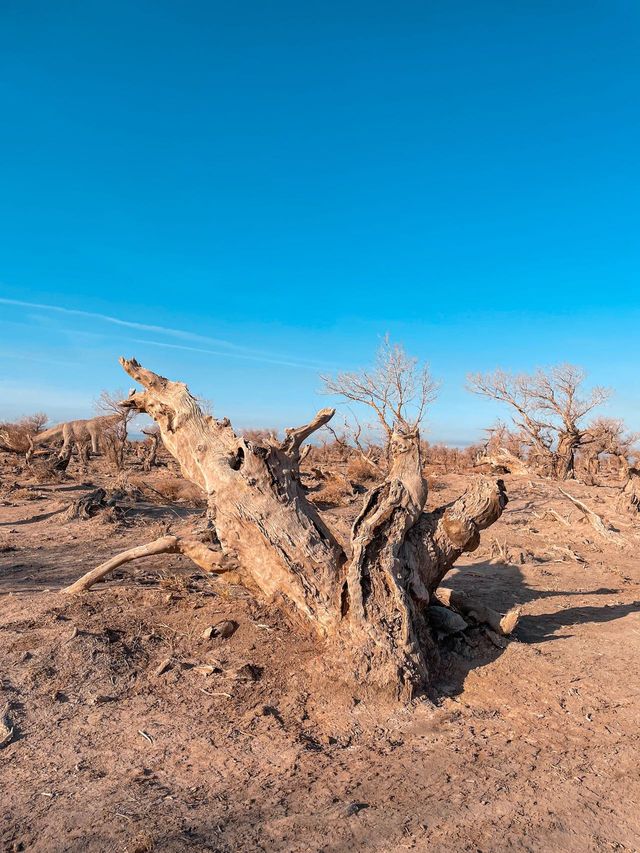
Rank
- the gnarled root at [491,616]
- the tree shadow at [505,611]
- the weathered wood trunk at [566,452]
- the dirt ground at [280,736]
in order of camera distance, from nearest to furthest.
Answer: the dirt ground at [280,736]
the tree shadow at [505,611]
the gnarled root at [491,616]
the weathered wood trunk at [566,452]

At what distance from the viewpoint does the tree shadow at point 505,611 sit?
4320 mm

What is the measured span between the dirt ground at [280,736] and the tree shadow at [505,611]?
0.03 meters

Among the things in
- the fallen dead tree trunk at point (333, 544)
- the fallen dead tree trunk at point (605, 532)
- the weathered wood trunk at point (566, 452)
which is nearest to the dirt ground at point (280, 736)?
the fallen dead tree trunk at point (333, 544)

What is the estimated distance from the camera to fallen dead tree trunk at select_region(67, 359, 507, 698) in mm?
3963

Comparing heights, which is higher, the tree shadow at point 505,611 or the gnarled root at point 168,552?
the gnarled root at point 168,552

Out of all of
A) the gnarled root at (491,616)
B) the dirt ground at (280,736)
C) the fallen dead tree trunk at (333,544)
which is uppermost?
the fallen dead tree trunk at (333,544)

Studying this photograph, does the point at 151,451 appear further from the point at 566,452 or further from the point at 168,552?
the point at 168,552

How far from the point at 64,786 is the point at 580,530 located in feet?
27.7

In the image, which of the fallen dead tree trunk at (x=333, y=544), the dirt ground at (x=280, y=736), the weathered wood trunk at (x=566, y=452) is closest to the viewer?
the dirt ground at (x=280, y=736)

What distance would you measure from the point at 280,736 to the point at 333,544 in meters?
1.41

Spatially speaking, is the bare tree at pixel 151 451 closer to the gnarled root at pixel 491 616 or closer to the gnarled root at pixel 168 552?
the gnarled root at pixel 168 552

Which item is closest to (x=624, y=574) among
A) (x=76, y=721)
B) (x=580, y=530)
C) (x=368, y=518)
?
(x=580, y=530)

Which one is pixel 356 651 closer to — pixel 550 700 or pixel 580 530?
pixel 550 700

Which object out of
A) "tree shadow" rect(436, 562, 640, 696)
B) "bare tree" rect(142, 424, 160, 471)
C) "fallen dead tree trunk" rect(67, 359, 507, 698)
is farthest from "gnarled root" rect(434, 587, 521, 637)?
"bare tree" rect(142, 424, 160, 471)
